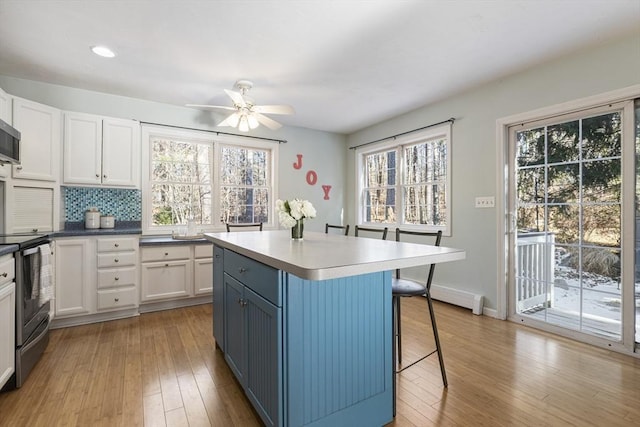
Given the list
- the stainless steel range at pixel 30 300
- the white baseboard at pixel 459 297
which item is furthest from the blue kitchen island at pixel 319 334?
the white baseboard at pixel 459 297

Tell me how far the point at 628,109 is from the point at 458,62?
1.35m

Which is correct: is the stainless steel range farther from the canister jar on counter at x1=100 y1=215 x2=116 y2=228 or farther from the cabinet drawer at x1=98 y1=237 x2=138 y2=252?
the canister jar on counter at x1=100 y1=215 x2=116 y2=228

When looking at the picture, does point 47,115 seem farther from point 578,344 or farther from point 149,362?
point 578,344

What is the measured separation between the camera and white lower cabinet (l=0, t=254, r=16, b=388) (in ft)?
5.82

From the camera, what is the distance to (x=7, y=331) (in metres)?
1.85

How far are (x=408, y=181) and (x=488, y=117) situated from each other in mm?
1379

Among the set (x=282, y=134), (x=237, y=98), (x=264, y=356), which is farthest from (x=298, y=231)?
(x=282, y=134)

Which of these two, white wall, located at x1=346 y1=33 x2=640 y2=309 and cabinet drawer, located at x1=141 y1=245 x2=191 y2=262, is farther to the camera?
cabinet drawer, located at x1=141 y1=245 x2=191 y2=262

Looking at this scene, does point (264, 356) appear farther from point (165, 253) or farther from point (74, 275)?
point (74, 275)

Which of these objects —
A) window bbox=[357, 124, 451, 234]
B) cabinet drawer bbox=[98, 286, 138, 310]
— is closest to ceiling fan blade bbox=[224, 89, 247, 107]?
cabinet drawer bbox=[98, 286, 138, 310]

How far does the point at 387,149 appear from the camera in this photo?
4758 mm

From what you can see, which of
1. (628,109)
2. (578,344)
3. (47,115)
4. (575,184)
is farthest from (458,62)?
(47,115)

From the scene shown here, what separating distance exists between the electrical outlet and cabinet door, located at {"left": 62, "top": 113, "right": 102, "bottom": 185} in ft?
13.7

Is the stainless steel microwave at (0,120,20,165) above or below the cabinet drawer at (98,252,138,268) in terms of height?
above
